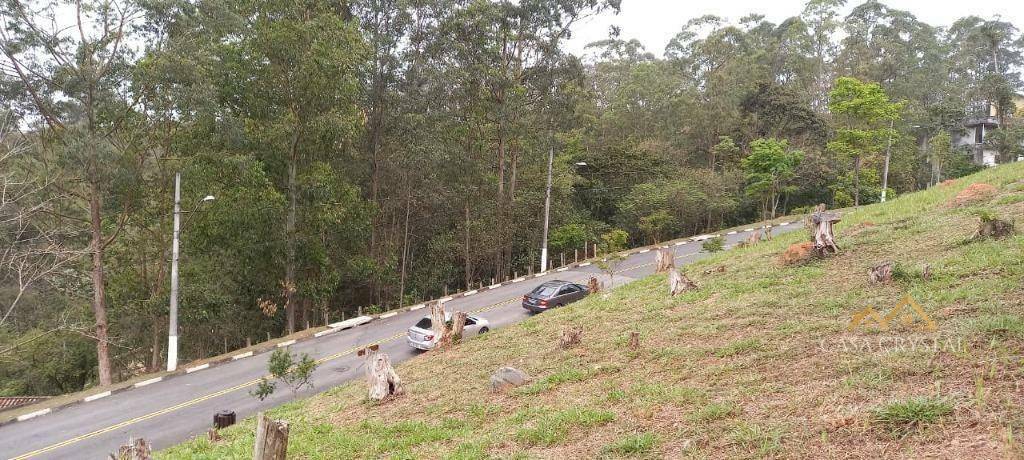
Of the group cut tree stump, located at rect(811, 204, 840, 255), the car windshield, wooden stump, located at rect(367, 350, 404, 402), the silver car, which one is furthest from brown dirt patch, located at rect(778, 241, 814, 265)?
wooden stump, located at rect(367, 350, 404, 402)

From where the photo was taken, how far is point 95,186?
63.6 feet

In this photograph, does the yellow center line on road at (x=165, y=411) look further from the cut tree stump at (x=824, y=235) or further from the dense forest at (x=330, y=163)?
the cut tree stump at (x=824, y=235)

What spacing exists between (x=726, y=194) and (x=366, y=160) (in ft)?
85.1

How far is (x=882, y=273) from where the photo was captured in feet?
35.0

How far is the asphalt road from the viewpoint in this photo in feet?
42.4

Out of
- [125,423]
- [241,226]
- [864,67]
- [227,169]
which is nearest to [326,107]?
[227,169]

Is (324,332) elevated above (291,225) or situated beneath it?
situated beneath

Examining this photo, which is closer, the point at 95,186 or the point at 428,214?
the point at 95,186

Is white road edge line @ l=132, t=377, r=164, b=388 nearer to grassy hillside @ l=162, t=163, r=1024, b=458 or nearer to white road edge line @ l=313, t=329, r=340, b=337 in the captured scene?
white road edge line @ l=313, t=329, r=340, b=337

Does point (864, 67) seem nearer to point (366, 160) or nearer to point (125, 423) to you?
point (366, 160)

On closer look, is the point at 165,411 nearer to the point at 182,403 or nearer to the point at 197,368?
the point at 182,403

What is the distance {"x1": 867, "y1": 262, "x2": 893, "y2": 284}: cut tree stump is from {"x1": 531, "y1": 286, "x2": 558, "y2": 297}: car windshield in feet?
39.5

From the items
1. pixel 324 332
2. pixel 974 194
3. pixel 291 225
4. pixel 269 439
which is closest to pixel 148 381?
pixel 324 332

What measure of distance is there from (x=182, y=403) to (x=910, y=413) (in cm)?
1676
